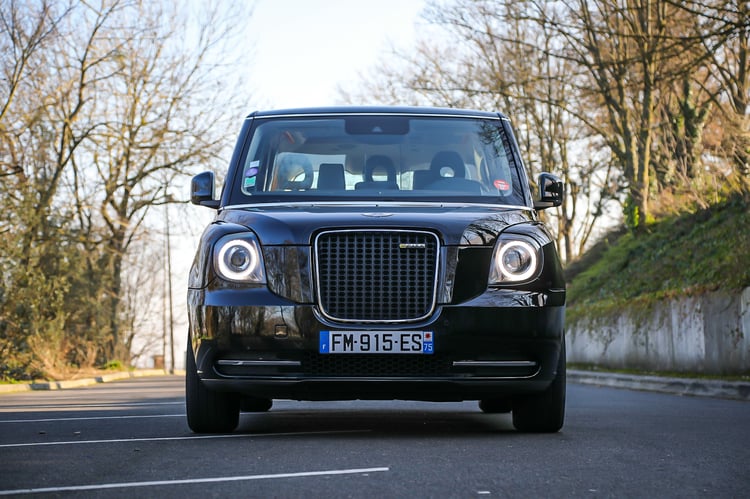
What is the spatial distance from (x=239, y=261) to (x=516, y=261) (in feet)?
5.46

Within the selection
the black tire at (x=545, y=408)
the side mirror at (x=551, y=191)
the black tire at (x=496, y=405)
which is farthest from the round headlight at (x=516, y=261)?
the black tire at (x=496, y=405)

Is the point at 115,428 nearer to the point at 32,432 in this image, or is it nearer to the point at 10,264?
the point at 32,432

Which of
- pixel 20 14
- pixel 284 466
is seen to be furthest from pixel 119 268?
pixel 284 466

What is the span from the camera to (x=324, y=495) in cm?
466

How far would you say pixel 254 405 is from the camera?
31.2ft

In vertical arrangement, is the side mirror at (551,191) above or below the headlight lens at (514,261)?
above

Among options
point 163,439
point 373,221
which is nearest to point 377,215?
point 373,221

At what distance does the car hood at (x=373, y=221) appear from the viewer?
22.7ft

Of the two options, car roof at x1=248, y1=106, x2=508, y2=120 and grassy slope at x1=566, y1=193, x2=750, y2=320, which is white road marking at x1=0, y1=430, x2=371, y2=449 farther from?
grassy slope at x1=566, y1=193, x2=750, y2=320

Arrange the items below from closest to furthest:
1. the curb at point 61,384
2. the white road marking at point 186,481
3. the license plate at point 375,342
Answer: the white road marking at point 186,481
the license plate at point 375,342
the curb at point 61,384

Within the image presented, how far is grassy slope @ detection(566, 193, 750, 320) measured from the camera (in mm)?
18234

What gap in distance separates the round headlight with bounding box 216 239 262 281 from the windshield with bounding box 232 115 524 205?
0.90 metres

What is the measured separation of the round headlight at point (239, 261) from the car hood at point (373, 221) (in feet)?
0.32

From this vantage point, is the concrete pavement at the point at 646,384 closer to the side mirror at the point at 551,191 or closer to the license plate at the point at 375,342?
the side mirror at the point at 551,191
